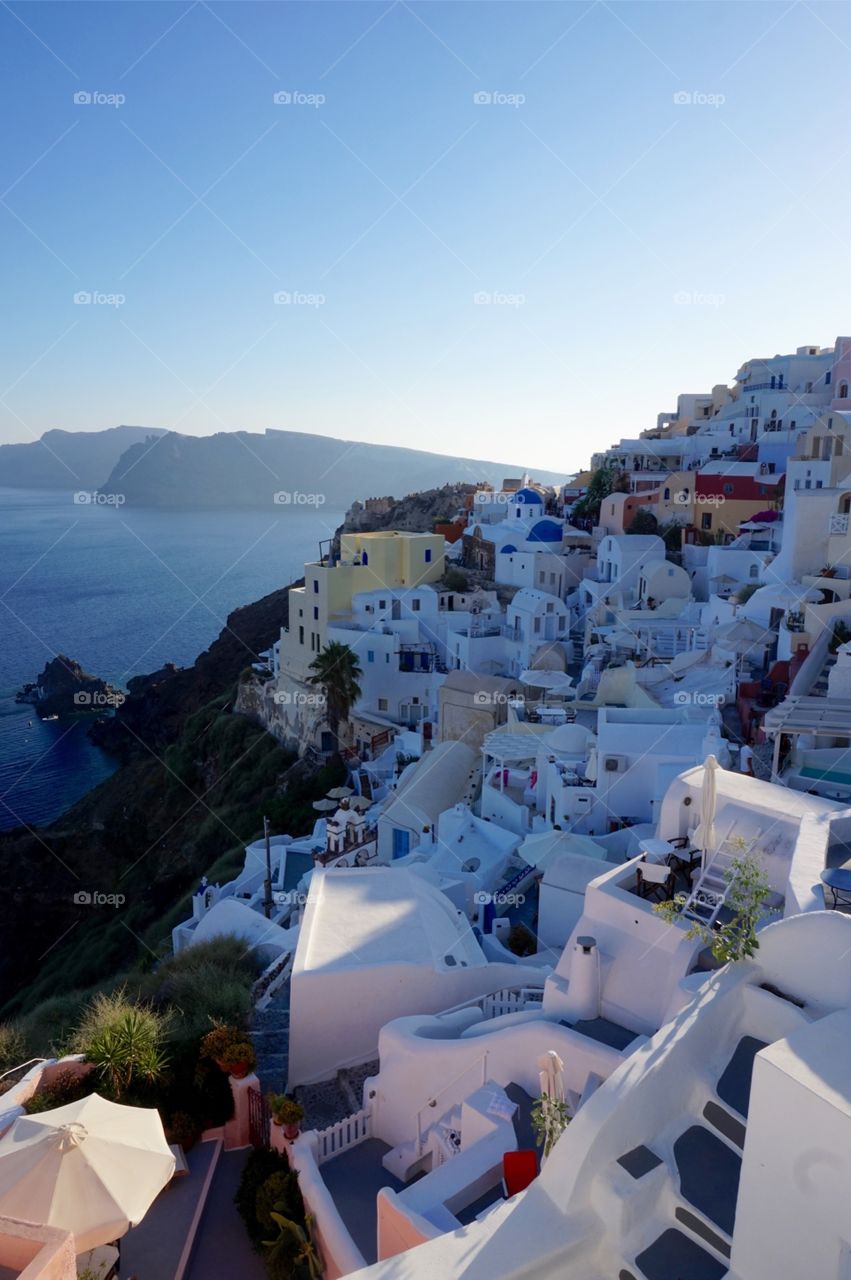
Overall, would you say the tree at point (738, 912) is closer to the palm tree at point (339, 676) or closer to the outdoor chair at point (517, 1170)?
the outdoor chair at point (517, 1170)

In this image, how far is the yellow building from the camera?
35500 millimetres

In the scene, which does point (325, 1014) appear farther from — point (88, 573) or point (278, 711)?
point (88, 573)

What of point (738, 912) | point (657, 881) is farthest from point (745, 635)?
point (738, 912)

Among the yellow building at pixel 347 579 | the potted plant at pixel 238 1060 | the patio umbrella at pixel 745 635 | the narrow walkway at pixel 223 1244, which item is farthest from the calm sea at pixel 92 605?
the narrow walkway at pixel 223 1244

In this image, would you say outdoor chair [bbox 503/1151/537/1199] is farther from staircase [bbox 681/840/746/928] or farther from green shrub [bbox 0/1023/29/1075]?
green shrub [bbox 0/1023/29/1075]

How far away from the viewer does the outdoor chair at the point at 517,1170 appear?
7.27 m

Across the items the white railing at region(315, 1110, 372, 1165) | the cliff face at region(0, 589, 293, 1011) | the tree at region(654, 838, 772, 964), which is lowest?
the cliff face at region(0, 589, 293, 1011)

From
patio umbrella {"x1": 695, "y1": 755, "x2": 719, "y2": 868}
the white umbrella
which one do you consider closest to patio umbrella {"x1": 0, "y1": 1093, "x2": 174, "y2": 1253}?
patio umbrella {"x1": 695, "y1": 755, "x2": 719, "y2": 868}

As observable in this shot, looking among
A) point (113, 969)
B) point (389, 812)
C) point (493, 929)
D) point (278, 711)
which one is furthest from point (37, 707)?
point (493, 929)

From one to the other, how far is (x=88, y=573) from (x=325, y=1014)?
11544 cm

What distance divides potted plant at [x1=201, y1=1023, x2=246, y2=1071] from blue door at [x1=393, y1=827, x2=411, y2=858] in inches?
419

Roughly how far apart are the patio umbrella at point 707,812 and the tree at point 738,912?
0.32 m

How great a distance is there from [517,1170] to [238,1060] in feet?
13.7

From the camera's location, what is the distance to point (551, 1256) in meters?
4.62
